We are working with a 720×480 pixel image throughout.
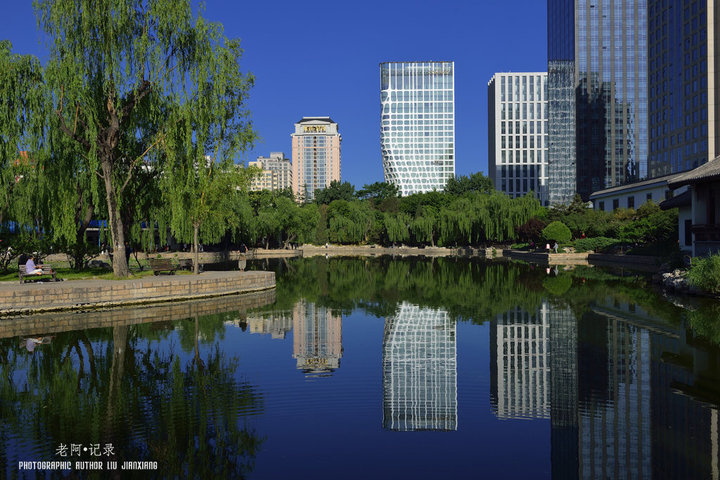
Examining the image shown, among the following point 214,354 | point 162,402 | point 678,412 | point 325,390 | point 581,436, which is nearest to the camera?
point 581,436

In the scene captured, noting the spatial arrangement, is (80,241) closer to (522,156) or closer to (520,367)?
(520,367)

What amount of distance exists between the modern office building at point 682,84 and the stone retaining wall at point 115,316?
187 ft

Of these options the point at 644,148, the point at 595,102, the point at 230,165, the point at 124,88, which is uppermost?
the point at 595,102

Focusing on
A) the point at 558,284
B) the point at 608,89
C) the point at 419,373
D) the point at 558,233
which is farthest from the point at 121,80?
the point at 608,89

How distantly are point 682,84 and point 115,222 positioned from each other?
212ft

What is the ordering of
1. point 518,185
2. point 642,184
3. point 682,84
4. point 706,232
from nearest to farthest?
point 706,232 → point 642,184 → point 682,84 → point 518,185

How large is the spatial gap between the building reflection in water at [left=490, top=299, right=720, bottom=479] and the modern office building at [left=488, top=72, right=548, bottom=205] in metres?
142

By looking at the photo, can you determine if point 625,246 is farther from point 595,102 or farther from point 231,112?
point 595,102

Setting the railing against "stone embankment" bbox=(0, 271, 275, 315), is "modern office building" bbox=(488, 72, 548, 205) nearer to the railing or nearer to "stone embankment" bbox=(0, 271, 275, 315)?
the railing

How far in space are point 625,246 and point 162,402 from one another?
39.5 meters

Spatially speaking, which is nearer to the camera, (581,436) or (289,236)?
(581,436)

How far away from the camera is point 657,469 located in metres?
5.53

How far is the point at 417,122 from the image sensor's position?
15638 cm

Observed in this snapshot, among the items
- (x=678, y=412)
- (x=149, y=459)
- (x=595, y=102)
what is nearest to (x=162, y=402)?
(x=149, y=459)
